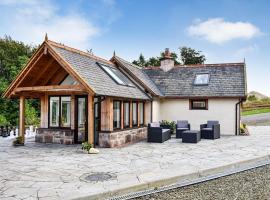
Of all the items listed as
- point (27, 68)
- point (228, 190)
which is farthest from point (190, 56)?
point (228, 190)

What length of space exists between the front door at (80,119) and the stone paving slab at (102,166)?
0.99 m

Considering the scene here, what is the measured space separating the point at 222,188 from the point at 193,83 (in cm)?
1431

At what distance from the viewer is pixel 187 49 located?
5025cm

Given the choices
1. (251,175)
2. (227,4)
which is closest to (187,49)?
(227,4)

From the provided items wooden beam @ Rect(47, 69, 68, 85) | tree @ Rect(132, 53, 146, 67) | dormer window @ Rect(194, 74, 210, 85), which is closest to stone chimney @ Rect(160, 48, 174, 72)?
dormer window @ Rect(194, 74, 210, 85)

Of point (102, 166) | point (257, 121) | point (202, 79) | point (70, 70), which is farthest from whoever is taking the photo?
point (257, 121)

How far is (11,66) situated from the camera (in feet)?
99.5

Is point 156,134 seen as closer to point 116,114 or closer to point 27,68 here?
point 116,114

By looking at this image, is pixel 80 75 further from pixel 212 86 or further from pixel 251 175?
pixel 212 86

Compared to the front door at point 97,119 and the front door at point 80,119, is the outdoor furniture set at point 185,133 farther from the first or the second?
the front door at point 80,119

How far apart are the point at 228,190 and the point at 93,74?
8.70 metres

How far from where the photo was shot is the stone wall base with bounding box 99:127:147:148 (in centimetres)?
1360

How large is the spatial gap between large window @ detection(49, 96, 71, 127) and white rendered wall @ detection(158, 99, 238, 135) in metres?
6.49

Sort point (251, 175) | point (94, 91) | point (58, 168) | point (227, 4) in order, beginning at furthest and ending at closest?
point (227, 4), point (94, 91), point (58, 168), point (251, 175)
